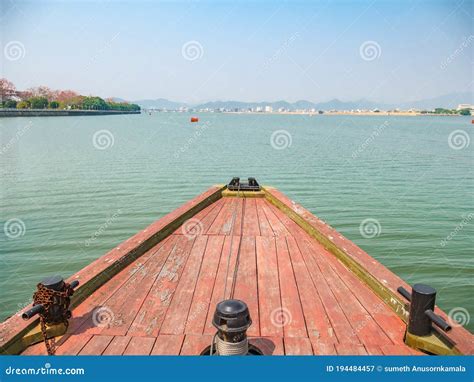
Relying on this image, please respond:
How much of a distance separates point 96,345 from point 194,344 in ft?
3.14

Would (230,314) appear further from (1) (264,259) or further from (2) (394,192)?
(2) (394,192)

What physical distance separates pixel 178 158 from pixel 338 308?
26.3 metres

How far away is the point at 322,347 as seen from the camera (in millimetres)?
3707

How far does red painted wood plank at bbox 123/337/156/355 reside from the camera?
3.54 m

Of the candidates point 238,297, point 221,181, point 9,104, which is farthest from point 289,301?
point 9,104

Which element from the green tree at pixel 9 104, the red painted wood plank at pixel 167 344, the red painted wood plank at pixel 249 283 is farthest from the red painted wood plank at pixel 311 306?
the green tree at pixel 9 104

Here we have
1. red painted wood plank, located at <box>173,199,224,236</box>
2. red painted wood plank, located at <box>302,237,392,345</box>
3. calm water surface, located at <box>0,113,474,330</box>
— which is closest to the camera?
red painted wood plank, located at <box>302,237,392,345</box>

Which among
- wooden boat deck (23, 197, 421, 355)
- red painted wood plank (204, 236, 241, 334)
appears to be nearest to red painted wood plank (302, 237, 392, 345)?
wooden boat deck (23, 197, 421, 355)

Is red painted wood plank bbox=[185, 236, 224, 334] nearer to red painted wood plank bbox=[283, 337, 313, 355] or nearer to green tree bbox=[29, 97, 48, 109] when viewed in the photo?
red painted wood plank bbox=[283, 337, 313, 355]

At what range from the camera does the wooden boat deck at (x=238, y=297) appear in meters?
3.73

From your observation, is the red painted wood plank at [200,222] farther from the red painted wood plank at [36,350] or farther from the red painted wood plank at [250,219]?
the red painted wood plank at [36,350]

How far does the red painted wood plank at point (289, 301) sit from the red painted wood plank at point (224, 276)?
2.30 ft

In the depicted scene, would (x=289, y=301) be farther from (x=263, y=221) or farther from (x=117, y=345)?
A: (x=263, y=221)

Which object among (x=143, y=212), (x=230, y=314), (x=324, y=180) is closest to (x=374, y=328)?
(x=230, y=314)
